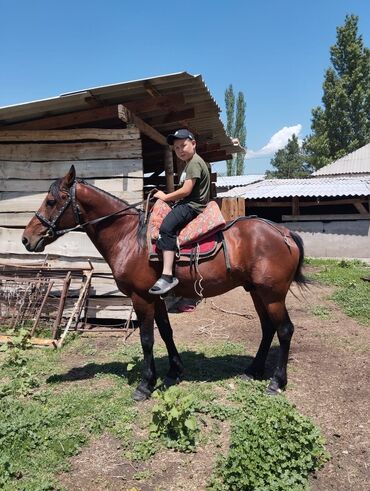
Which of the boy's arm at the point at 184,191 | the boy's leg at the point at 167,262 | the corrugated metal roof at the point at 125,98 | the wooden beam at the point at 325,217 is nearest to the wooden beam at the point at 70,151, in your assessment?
the corrugated metal roof at the point at 125,98

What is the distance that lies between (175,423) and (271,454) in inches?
36.5

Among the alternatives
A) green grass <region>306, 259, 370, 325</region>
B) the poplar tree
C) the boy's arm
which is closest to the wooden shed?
the boy's arm

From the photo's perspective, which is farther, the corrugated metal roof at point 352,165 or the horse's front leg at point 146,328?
the corrugated metal roof at point 352,165

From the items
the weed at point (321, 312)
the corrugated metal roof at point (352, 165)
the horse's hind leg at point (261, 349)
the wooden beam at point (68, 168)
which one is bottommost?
the weed at point (321, 312)

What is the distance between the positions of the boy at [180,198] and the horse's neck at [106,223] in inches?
23.5

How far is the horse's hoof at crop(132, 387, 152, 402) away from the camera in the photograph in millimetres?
4500

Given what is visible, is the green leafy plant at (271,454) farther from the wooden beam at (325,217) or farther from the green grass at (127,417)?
the wooden beam at (325,217)

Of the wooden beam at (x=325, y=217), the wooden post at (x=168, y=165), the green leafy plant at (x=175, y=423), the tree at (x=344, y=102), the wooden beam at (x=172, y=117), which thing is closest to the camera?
the green leafy plant at (x=175, y=423)

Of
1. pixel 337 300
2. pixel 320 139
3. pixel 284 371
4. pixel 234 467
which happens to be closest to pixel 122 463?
pixel 234 467

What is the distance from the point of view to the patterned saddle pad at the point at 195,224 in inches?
177

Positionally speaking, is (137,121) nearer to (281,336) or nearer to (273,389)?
(281,336)

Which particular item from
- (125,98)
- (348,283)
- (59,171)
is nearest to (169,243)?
(125,98)

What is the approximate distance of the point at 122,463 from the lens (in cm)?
342

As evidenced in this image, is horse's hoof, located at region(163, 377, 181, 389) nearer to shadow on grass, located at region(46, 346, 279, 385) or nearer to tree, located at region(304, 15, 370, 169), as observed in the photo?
shadow on grass, located at region(46, 346, 279, 385)
